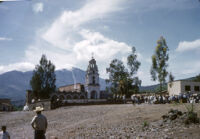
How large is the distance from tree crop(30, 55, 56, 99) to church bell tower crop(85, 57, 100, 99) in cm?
942

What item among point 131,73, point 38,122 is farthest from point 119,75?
point 38,122

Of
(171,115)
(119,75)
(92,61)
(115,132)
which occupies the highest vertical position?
(92,61)

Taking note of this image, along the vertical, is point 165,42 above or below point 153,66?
above

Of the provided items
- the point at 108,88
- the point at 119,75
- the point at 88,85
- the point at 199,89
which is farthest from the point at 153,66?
the point at 88,85

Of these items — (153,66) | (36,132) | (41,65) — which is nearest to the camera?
(36,132)

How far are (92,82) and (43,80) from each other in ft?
43.7

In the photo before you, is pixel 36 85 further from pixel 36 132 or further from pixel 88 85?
pixel 36 132

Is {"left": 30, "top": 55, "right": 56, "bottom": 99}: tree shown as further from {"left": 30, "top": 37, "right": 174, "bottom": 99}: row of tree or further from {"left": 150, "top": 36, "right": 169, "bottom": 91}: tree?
{"left": 150, "top": 36, "right": 169, "bottom": 91}: tree

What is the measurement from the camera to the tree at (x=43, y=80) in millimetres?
57531

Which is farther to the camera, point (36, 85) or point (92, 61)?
point (92, 61)

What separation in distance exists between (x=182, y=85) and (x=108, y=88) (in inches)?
845

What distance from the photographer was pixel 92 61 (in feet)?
216

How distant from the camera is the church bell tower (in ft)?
208

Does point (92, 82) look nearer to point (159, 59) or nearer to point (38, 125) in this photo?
point (159, 59)
